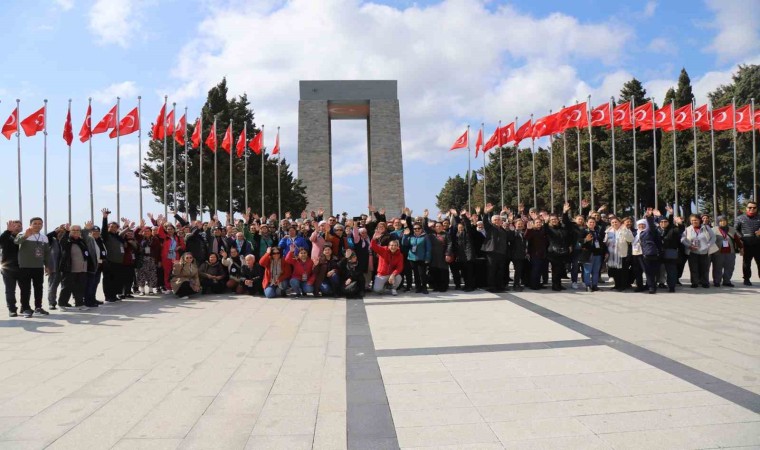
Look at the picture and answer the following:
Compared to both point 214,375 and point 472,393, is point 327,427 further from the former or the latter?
point 214,375

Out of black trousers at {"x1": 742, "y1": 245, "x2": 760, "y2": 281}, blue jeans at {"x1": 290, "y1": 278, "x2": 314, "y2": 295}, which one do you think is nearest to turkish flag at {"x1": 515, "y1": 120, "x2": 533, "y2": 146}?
black trousers at {"x1": 742, "y1": 245, "x2": 760, "y2": 281}

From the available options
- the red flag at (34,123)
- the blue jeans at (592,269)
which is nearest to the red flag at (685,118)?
the blue jeans at (592,269)

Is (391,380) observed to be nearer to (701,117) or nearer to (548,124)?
(548,124)

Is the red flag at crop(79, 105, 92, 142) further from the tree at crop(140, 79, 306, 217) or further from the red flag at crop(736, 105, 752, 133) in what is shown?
the red flag at crop(736, 105, 752, 133)

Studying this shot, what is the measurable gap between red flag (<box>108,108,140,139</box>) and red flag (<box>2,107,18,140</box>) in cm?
279

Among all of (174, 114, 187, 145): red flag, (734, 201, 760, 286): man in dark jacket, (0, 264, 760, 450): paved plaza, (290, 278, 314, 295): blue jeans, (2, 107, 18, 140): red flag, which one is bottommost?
(0, 264, 760, 450): paved plaza

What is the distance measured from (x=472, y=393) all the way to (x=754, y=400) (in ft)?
6.65

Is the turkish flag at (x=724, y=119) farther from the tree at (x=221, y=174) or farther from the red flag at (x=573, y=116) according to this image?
the tree at (x=221, y=174)

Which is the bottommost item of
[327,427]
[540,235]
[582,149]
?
[327,427]

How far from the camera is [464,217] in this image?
35.5ft

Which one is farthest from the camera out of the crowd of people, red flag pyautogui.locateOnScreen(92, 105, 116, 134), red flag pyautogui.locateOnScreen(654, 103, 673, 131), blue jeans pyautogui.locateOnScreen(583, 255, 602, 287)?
red flag pyautogui.locateOnScreen(654, 103, 673, 131)

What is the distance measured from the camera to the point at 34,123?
17266mm

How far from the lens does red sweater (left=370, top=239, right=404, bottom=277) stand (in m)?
10.6

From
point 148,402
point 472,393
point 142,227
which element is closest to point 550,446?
point 472,393
